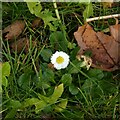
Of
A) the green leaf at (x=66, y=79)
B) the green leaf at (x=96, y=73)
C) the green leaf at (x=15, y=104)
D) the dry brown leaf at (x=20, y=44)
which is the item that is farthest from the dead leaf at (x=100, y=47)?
the green leaf at (x=15, y=104)

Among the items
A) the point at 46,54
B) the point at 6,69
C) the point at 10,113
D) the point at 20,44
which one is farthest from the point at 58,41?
the point at 10,113

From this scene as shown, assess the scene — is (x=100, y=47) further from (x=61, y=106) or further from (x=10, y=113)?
(x=10, y=113)

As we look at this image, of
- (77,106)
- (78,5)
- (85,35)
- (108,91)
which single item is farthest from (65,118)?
(78,5)

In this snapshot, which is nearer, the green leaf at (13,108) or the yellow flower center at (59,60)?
the green leaf at (13,108)

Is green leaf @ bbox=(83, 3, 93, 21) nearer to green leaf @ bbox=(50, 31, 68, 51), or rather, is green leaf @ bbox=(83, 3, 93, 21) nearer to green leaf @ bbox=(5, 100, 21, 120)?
green leaf @ bbox=(50, 31, 68, 51)

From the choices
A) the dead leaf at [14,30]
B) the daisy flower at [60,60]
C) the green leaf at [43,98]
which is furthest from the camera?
the dead leaf at [14,30]

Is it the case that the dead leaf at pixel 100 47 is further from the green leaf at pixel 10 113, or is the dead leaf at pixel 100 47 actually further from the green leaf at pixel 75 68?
the green leaf at pixel 10 113

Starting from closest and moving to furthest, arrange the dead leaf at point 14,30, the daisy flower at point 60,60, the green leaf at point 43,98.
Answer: the green leaf at point 43,98, the daisy flower at point 60,60, the dead leaf at point 14,30
